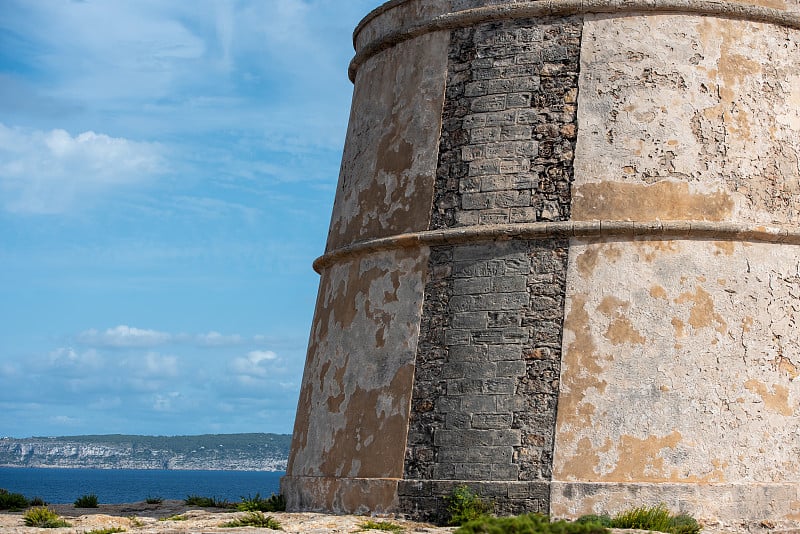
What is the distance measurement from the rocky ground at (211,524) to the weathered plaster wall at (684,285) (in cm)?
17

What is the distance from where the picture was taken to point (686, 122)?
9805mm

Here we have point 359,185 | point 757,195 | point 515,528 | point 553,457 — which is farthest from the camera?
point 359,185

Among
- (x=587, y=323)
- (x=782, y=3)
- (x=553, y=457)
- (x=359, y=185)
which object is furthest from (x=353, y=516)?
(x=782, y=3)

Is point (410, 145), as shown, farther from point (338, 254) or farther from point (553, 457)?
point (553, 457)

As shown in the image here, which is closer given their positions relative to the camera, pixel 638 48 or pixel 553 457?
pixel 553 457

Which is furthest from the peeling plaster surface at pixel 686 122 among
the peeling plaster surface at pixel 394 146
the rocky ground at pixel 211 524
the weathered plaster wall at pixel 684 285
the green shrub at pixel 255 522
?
the green shrub at pixel 255 522

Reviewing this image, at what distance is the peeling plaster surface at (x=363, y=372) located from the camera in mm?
9844

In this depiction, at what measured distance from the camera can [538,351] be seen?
9328 millimetres

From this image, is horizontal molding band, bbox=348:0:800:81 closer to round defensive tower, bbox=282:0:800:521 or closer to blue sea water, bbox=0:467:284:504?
round defensive tower, bbox=282:0:800:521

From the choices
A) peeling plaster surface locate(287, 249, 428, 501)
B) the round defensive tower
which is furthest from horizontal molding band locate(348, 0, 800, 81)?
peeling plaster surface locate(287, 249, 428, 501)

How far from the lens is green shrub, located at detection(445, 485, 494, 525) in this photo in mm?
8945

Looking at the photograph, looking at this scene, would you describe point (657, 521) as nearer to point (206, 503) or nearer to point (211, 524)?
point (211, 524)

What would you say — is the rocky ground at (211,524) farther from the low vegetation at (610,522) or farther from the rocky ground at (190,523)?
the low vegetation at (610,522)

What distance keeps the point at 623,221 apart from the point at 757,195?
1286 millimetres
